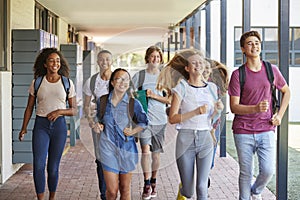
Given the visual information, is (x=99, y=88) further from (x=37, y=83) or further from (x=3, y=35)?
(x=3, y=35)

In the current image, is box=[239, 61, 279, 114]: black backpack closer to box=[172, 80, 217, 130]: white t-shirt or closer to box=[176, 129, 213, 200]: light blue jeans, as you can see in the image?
box=[172, 80, 217, 130]: white t-shirt

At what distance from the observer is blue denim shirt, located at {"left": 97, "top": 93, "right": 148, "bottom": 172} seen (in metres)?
3.81

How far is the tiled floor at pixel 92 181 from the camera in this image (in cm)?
539

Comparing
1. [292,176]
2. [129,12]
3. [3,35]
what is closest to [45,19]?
[129,12]

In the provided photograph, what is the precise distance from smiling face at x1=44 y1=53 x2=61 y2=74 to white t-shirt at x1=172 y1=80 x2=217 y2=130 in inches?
49.4

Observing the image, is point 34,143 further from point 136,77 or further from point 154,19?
point 154,19

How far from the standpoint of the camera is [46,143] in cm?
451

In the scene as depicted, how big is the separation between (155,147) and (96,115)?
1265mm

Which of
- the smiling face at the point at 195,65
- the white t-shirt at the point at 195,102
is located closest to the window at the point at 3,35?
the smiling face at the point at 195,65

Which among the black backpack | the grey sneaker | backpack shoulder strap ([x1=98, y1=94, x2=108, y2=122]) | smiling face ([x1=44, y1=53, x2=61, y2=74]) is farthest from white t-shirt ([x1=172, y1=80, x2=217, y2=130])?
the grey sneaker

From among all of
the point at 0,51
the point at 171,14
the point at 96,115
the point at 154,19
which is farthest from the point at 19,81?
the point at 154,19

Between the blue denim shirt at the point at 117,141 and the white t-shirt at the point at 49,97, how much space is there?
32.4 inches

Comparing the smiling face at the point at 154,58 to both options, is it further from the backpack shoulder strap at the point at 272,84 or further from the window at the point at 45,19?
the window at the point at 45,19

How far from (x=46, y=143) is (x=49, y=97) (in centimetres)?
38
